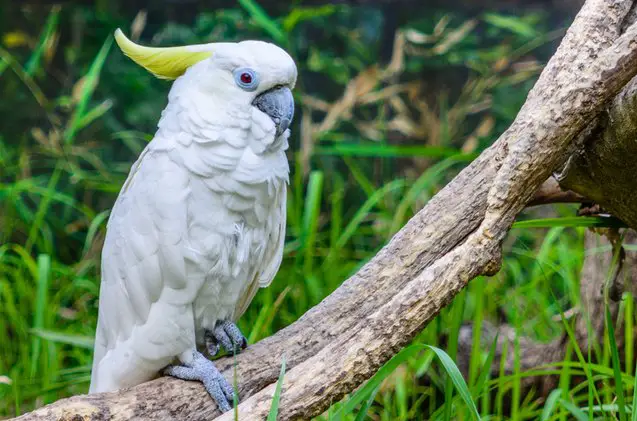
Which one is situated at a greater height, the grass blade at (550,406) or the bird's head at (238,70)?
the bird's head at (238,70)

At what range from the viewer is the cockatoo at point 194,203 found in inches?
56.7

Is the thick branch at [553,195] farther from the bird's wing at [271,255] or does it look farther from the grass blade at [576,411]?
the bird's wing at [271,255]

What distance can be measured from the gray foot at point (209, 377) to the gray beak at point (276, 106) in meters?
0.49

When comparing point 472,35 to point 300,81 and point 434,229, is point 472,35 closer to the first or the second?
point 300,81

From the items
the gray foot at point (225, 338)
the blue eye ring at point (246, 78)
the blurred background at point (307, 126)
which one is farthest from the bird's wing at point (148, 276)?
the blurred background at point (307, 126)

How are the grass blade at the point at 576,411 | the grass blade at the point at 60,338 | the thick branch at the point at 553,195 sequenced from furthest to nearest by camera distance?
the grass blade at the point at 60,338 < the thick branch at the point at 553,195 < the grass blade at the point at 576,411

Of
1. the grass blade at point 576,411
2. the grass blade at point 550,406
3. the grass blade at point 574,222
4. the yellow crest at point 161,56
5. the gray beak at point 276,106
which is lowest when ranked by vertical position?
the grass blade at point 550,406

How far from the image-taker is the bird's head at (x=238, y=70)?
1436mm

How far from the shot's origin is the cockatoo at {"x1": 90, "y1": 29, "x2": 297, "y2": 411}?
1.44m

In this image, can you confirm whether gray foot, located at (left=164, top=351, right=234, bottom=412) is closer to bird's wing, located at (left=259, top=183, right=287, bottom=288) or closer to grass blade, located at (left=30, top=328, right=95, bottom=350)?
bird's wing, located at (left=259, top=183, right=287, bottom=288)

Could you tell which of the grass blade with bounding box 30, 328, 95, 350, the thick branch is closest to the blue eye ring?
the thick branch

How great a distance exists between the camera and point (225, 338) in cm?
159

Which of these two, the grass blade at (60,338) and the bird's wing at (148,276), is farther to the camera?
the grass blade at (60,338)

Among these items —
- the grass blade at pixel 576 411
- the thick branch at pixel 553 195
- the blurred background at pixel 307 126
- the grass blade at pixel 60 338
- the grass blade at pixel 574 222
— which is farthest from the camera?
the blurred background at pixel 307 126
